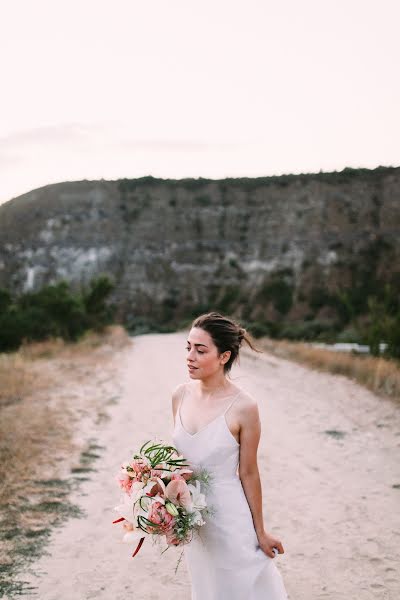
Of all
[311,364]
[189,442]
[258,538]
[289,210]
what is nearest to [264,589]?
[258,538]

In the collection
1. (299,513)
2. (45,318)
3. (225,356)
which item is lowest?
(45,318)

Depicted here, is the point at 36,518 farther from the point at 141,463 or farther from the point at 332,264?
the point at 332,264

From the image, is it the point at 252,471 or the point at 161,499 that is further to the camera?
the point at 252,471

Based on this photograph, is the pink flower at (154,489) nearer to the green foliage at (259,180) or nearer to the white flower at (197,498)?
the white flower at (197,498)

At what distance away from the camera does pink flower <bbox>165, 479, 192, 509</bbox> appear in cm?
285

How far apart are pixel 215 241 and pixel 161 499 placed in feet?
187

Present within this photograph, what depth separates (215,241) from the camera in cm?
5934

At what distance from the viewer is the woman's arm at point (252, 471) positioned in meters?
3.07

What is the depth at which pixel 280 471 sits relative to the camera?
7312 millimetres

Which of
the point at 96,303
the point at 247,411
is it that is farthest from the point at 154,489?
the point at 96,303

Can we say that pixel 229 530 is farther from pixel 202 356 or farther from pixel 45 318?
pixel 45 318

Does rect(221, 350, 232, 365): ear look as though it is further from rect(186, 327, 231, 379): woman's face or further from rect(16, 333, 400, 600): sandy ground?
rect(16, 333, 400, 600): sandy ground

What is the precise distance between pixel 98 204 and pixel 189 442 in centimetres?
6201

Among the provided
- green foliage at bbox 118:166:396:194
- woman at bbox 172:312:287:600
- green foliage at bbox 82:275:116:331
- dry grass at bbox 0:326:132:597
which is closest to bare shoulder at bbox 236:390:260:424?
woman at bbox 172:312:287:600
